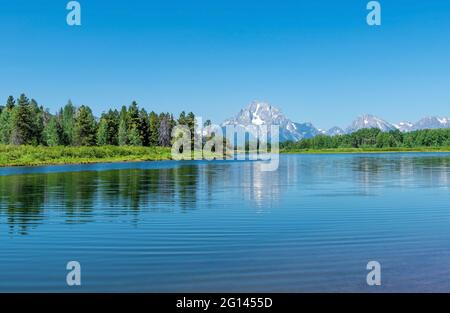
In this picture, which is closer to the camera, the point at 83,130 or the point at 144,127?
the point at 83,130

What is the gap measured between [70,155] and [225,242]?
9998cm

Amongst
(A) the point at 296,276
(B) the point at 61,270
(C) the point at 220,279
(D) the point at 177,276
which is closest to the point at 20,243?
(B) the point at 61,270

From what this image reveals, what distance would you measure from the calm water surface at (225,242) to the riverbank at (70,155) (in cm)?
6558

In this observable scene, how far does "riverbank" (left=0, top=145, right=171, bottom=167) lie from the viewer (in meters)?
98.9

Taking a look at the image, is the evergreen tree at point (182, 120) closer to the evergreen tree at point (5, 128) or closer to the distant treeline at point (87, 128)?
the distant treeline at point (87, 128)

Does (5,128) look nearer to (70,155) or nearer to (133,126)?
(70,155)

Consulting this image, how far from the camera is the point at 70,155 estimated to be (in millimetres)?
113438

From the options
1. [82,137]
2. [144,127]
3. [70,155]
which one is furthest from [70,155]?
[144,127]

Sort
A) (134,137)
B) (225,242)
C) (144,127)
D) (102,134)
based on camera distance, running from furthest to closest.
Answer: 1. (144,127)
2. (134,137)
3. (102,134)
4. (225,242)

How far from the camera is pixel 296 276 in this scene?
1507 centimetres

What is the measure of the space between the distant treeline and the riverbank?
45.8ft

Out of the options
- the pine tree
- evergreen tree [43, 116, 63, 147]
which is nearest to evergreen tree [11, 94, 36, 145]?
evergreen tree [43, 116, 63, 147]

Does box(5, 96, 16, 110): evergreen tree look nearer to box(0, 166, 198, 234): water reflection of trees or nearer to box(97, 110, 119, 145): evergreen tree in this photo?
box(97, 110, 119, 145): evergreen tree
